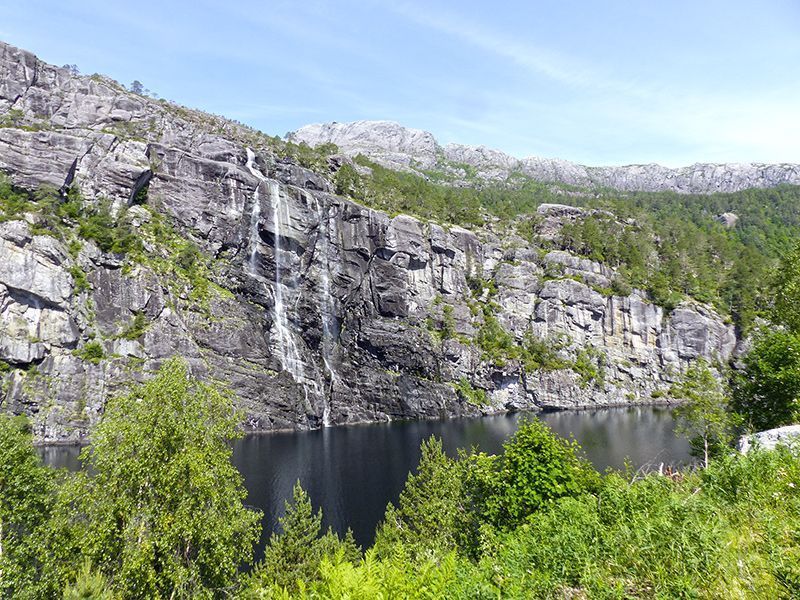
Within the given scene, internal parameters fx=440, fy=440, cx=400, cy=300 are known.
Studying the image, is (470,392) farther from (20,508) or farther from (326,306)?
(20,508)

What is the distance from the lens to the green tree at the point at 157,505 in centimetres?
1605

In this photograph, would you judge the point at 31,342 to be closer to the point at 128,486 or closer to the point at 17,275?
the point at 17,275

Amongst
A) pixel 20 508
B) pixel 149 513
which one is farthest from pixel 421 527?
pixel 20 508

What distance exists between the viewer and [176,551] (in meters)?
16.8

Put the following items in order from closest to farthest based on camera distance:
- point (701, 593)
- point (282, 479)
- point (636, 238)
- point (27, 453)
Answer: point (701, 593) → point (27, 453) → point (282, 479) → point (636, 238)

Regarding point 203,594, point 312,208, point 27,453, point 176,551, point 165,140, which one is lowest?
point 203,594

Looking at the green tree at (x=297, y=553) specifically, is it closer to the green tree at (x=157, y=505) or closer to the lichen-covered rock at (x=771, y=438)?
the green tree at (x=157, y=505)

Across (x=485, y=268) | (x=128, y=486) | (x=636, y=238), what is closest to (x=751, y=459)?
(x=128, y=486)

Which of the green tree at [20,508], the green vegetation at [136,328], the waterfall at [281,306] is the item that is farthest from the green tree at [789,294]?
the green vegetation at [136,328]

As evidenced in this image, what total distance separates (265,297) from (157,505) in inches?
3128

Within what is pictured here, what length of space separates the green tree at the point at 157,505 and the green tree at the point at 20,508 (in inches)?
41.0

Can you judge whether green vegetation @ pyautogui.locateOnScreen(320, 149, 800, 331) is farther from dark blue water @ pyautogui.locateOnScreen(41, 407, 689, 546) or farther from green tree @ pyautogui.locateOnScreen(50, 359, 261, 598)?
green tree @ pyautogui.locateOnScreen(50, 359, 261, 598)

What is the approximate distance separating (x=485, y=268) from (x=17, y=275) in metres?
105

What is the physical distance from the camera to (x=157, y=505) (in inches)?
658
